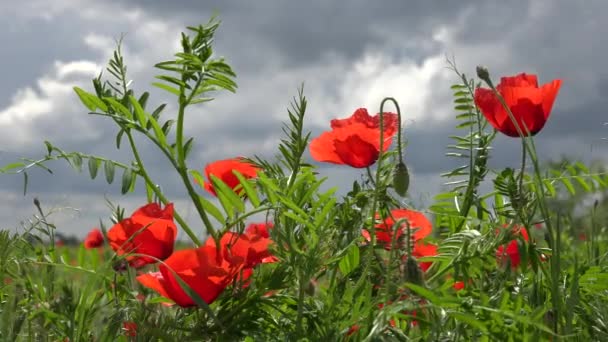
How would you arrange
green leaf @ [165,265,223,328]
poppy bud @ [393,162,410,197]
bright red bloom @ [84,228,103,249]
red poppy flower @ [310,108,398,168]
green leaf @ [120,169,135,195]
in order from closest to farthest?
green leaf @ [165,265,223,328] < poppy bud @ [393,162,410,197] < green leaf @ [120,169,135,195] < red poppy flower @ [310,108,398,168] < bright red bloom @ [84,228,103,249]

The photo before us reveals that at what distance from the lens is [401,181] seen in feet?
4.52

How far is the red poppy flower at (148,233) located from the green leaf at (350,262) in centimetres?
31

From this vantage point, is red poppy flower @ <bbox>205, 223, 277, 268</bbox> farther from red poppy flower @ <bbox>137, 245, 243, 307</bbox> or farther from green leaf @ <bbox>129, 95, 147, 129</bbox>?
green leaf @ <bbox>129, 95, 147, 129</bbox>

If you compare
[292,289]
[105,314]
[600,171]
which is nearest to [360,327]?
[292,289]

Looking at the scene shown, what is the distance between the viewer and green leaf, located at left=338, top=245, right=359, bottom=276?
58.1 inches

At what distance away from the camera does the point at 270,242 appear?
142 cm

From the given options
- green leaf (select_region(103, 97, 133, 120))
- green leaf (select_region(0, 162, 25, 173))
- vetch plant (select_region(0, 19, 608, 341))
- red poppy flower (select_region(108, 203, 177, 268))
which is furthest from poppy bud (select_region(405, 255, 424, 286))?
green leaf (select_region(0, 162, 25, 173))

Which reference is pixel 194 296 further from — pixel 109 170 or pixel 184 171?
pixel 109 170

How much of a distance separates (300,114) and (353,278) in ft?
1.12

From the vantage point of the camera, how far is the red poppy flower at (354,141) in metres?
1.69

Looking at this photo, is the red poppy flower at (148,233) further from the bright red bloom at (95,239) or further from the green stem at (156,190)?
the bright red bloom at (95,239)

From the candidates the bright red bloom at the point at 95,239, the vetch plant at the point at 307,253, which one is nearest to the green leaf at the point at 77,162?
the vetch plant at the point at 307,253

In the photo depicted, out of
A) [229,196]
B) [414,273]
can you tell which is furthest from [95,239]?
[414,273]

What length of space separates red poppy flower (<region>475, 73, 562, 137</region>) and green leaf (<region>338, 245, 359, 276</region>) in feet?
1.30
